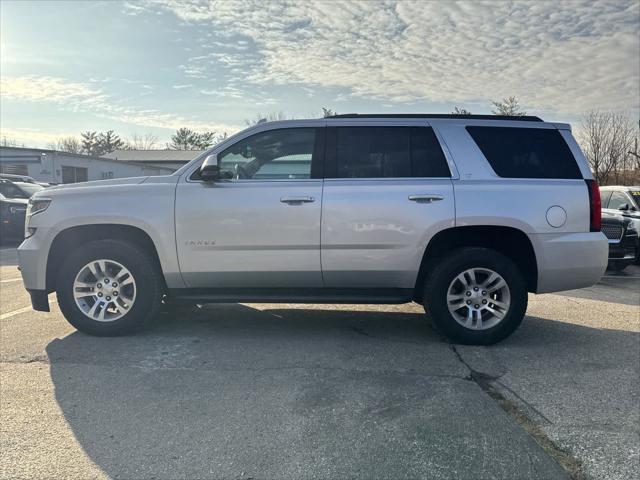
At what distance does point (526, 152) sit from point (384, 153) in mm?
1347

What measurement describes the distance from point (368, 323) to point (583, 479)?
3009 millimetres

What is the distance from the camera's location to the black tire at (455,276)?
15.0ft

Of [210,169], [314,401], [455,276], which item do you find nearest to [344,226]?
[455,276]

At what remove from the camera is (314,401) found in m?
3.43

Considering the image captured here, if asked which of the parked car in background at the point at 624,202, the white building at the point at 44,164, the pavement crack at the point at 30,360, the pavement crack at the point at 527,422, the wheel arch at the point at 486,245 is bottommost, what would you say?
the pavement crack at the point at 527,422

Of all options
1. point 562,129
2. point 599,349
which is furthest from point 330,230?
point 599,349

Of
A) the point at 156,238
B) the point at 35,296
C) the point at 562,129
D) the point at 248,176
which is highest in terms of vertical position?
the point at 562,129

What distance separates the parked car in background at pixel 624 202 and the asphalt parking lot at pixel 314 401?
5.38 metres

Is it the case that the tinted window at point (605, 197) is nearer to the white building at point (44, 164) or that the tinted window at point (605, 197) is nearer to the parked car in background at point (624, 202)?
the parked car in background at point (624, 202)

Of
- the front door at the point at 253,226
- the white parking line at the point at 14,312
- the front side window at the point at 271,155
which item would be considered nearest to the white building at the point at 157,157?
the white parking line at the point at 14,312

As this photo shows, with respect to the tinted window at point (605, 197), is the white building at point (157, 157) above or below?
above

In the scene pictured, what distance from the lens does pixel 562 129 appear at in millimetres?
4797

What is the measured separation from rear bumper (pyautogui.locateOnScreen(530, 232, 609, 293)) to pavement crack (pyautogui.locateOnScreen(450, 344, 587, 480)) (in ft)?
3.94

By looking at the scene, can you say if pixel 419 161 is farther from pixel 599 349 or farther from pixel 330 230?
pixel 599 349
